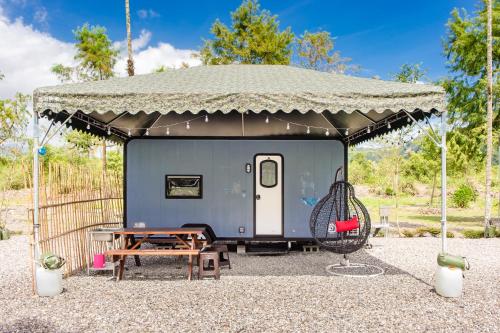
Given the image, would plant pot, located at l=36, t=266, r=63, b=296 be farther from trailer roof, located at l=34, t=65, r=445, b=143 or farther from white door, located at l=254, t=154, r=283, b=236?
white door, located at l=254, t=154, r=283, b=236

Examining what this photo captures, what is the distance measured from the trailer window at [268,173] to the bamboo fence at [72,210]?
2.88 metres

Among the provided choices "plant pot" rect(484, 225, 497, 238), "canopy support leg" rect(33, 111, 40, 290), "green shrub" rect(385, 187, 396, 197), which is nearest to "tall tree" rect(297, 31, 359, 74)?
"green shrub" rect(385, 187, 396, 197)

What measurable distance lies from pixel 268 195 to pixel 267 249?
1046 mm

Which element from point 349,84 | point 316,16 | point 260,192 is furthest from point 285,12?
point 349,84

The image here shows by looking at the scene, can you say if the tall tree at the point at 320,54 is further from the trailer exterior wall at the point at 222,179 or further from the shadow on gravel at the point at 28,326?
the shadow on gravel at the point at 28,326

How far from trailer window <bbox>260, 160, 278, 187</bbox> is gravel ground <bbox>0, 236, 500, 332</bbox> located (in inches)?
72.8

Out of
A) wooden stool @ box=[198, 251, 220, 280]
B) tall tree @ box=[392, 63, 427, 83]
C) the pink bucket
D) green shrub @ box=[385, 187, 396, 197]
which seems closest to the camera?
wooden stool @ box=[198, 251, 220, 280]

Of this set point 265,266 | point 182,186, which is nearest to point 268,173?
point 182,186

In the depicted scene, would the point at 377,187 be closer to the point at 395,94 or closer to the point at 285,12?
the point at 285,12

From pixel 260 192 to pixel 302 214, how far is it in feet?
3.06

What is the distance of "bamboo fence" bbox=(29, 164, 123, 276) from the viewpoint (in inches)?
208

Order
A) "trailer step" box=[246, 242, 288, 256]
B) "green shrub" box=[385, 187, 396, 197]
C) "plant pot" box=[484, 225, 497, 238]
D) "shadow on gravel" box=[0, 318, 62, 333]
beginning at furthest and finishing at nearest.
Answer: "green shrub" box=[385, 187, 396, 197], "plant pot" box=[484, 225, 497, 238], "trailer step" box=[246, 242, 288, 256], "shadow on gravel" box=[0, 318, 62, 333]

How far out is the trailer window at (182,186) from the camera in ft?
26.5

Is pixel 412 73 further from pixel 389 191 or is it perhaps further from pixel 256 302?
pixel 256 302
